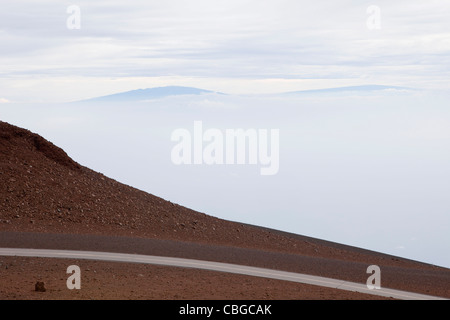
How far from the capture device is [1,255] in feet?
117

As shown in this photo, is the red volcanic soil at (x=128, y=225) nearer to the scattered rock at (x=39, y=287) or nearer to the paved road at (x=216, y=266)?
the paved road at (x=216, y=266)

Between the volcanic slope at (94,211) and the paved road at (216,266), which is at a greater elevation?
the volcanic slope at (94,211)

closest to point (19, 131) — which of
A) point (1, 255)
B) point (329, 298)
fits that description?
point (1, 255)

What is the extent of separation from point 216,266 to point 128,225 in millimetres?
11766

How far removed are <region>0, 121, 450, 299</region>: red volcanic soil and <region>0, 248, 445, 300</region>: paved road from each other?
152 cm

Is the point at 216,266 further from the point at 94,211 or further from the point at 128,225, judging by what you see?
the point at 94,211

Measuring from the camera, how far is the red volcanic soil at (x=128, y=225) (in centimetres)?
3900

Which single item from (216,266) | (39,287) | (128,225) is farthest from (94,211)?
(39,287)

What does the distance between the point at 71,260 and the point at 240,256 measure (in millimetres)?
9981

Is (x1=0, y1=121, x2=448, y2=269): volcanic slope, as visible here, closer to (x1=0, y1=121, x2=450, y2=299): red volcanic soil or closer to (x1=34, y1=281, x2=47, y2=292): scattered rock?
(x1=0, y1=121, x2=450, y2=299): red volcanic soil

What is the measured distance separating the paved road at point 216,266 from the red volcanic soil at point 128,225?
59.9 inches

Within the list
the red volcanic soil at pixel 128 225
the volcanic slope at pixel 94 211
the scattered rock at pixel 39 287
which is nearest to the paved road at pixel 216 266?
the red volcanic soil at pixel 128 225

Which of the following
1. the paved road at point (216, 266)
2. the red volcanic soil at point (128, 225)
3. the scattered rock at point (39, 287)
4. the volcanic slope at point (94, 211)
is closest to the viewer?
the scattered rock at point (39, 287)

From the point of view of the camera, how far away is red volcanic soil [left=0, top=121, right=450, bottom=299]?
3900 cm
